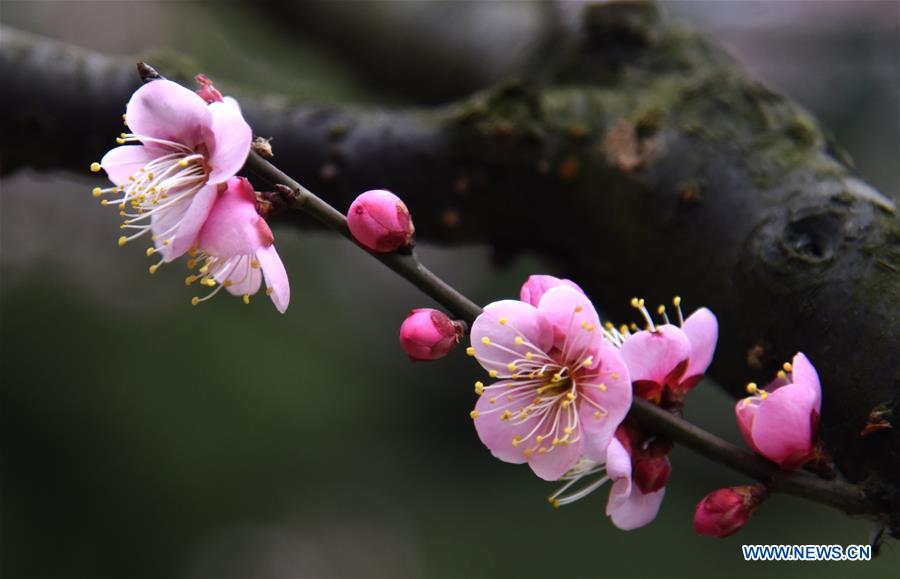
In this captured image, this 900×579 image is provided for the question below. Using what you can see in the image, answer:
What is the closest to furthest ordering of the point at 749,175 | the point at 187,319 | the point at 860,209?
the point at 860,209
the point at 749,175
the point at 187,319

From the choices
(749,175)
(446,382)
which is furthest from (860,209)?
(446,382)

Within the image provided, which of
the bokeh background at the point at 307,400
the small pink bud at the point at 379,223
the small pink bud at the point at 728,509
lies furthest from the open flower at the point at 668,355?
the bokeh background at the point at 307,400

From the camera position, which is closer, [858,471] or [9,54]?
[858,471]

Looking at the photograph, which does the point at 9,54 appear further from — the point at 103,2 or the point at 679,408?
the point at 103,2

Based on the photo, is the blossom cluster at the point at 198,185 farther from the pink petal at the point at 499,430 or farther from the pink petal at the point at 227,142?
the pink petal at the point at 499,430

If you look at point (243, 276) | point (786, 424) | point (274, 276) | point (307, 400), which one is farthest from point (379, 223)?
point (307, 400)

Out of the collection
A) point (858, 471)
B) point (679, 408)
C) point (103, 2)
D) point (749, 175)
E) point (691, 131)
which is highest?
point (103, 2)

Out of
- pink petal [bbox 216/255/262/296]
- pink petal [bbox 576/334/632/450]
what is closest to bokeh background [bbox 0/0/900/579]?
pink petal [bbox 216/255/262/296]
